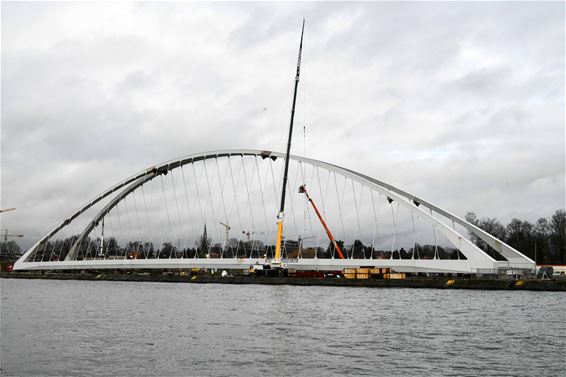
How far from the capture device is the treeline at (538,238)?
112m

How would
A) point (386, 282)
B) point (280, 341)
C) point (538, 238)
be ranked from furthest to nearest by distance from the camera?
point (538, 238), point (386, 282), point (280, 341)

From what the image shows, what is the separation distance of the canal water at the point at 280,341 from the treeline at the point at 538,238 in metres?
82.0

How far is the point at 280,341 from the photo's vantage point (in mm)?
22938

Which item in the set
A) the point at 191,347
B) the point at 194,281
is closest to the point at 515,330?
the point at 191,347

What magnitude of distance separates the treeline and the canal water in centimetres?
8199

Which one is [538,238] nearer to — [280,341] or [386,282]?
[386,282]

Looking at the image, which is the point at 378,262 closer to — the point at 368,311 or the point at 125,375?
the point at 368,311

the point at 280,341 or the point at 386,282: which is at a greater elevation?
the point at 280,341

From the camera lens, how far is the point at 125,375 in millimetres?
16547

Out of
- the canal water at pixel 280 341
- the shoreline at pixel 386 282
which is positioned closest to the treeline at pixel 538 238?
the shoreline at pixel 386 282

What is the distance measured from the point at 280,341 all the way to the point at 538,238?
108 meters

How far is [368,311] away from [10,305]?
994 inches

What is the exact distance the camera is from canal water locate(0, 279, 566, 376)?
17.8m

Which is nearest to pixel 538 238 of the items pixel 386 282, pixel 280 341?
pixel 386 282
